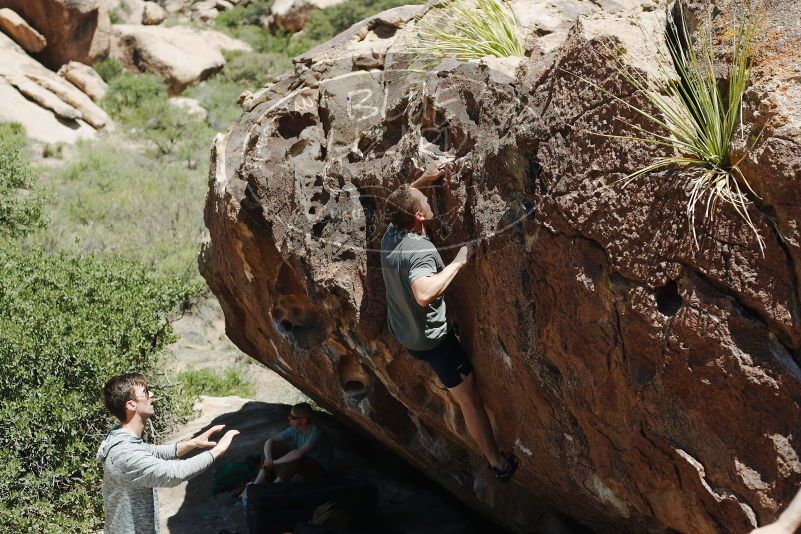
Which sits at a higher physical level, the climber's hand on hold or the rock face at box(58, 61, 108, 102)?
the climber's hand on hold

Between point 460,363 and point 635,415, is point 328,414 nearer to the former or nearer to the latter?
point 460,363

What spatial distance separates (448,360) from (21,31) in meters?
21.8

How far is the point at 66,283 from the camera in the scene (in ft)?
30.6

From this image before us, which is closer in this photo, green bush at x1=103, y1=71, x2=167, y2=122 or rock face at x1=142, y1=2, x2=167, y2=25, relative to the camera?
green bush at x1=103, y1=71, x2=167, y2=122

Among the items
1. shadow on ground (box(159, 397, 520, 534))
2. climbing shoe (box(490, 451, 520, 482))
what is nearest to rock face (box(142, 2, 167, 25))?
shadow on ground (box(159, 397, 520, 534))

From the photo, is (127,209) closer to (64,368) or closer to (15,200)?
(15,200)

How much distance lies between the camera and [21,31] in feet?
76.6

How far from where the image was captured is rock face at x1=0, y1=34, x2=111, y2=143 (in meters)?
19.8

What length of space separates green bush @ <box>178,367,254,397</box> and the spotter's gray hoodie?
609 centimetres

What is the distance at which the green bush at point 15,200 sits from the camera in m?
12.7

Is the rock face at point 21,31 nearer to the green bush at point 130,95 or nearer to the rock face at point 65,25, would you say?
the rock face at point 65,25

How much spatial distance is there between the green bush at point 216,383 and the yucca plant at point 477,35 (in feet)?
20.7

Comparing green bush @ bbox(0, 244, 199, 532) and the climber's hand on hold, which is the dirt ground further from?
the climber's hand on hold

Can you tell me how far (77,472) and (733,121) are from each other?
6587 mm
